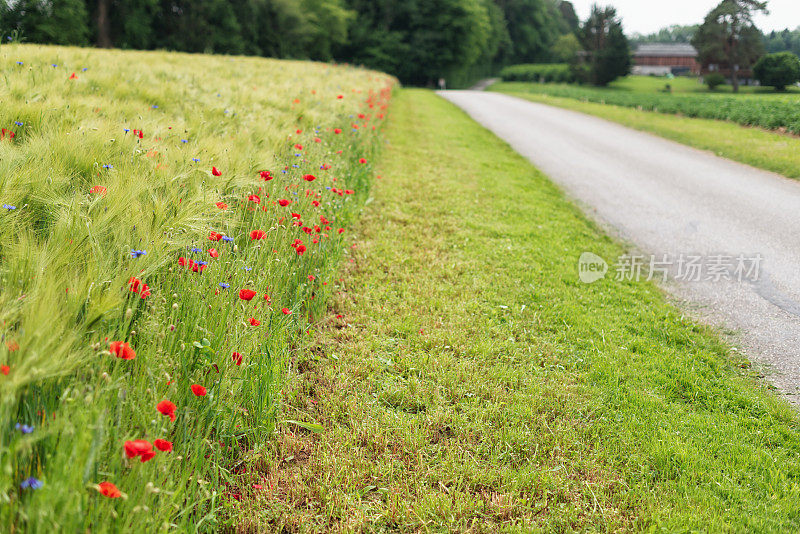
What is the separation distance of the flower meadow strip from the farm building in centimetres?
8812

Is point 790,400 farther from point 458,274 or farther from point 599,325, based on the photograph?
point 458,274

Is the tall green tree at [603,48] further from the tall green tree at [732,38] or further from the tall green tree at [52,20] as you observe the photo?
the tall green tree at [52,20]

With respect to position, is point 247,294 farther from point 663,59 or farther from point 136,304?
point 663,59

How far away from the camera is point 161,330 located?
2.10 meters

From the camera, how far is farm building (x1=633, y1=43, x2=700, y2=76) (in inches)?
3056

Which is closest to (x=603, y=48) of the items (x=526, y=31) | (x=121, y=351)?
(x=526, y=31)

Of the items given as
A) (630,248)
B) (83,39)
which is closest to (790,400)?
(630,248)

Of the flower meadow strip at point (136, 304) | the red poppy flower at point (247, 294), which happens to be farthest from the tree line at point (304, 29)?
the red poppy flower at point (247, 294)

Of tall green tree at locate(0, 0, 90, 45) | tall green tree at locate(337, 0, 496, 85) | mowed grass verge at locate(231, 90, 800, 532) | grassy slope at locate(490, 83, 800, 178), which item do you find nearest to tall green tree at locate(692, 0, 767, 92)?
grassy slope at locate(490, 83, 800, 178)

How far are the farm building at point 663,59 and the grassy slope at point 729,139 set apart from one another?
236 ft

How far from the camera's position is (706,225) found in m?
6.51

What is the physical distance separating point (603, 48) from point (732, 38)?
29817 millimetres

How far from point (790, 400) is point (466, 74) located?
65.2 metres

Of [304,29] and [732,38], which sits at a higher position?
[304,29]
